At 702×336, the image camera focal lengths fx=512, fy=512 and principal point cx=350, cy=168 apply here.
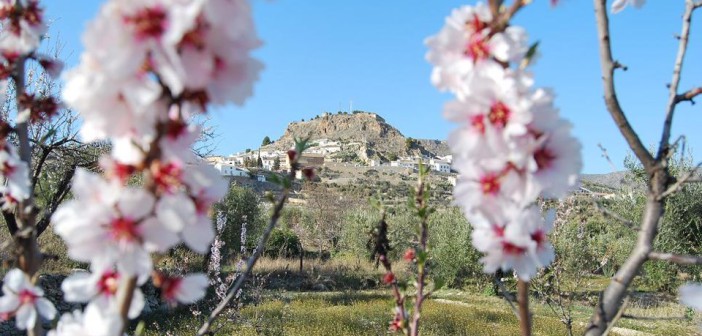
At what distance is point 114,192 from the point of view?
0.72 metres

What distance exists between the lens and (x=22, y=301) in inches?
44.5

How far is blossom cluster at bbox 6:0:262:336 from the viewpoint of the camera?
65cm

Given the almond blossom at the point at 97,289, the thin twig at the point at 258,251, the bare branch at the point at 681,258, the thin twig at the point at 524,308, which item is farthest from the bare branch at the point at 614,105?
the almond blossom at the point at 97,289

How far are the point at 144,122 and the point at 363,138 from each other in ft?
353

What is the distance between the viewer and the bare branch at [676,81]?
3.72ft

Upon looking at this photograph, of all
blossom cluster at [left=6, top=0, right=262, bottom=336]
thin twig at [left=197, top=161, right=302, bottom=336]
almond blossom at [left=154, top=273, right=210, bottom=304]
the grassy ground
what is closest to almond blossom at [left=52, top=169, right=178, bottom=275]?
blossom cluster at [left=6, top=0, right=262, bottom=336]

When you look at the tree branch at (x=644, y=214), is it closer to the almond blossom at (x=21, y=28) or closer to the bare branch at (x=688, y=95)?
the bare branch at (x=688, y=95)

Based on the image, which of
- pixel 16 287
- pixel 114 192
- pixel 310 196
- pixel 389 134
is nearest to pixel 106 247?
pixel 114 192

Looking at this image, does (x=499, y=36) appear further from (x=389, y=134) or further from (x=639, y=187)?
(x=389, y=134)

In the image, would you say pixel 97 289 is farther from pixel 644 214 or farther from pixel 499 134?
pixel 644 214

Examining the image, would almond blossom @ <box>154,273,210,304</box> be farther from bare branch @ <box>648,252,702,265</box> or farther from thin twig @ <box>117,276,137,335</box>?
bare branch @ <box>648,252,702,265</box>

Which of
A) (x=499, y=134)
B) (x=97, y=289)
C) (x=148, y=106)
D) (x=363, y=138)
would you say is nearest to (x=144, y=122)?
(x=148, y=106)

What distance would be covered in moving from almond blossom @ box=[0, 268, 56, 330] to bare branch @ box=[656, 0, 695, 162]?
1.39m

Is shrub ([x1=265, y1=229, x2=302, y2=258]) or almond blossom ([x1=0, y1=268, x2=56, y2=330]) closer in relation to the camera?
almond blossom ([x1=0, y1=268, x2=56, y2=330])
